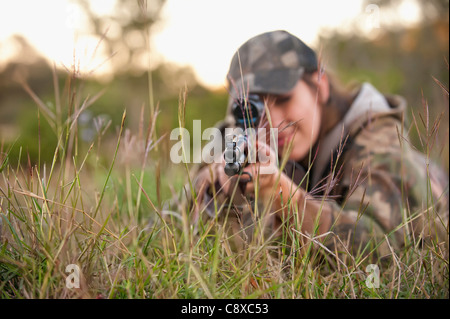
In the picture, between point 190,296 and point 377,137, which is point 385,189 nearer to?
point 377,137

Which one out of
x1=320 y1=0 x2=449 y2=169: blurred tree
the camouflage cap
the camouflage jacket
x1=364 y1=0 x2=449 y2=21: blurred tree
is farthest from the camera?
x1=320 y1=0 x2=449 y2=169: blurred tree

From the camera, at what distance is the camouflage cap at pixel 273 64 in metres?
1.67

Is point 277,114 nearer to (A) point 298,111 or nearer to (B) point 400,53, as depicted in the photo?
(A) point 298,111

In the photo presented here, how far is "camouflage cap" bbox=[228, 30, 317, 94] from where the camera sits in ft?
5.48

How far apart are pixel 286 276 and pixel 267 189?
36cm

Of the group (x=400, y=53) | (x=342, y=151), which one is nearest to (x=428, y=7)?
(x=400, y=53)

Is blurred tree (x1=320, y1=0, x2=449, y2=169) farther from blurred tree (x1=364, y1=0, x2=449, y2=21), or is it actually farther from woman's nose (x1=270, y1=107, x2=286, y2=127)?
woman's nose (x1=270, y1=107, x2=286, y2=127)

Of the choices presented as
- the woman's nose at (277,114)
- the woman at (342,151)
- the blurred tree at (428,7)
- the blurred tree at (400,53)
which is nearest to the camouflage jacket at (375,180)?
the woman at (342,151)

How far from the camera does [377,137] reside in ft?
5.81

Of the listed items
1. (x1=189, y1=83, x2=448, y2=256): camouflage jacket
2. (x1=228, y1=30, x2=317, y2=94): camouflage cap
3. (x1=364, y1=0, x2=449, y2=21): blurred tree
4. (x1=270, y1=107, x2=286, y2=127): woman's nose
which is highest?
(x1=364, y1=0, x2=449, y2=21): blurred tree

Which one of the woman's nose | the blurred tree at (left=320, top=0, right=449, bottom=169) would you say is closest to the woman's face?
the woman's nose

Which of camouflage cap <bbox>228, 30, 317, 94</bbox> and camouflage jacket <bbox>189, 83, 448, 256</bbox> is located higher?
camouflage cap <bbox>228, 30, 317, 94</bbox>

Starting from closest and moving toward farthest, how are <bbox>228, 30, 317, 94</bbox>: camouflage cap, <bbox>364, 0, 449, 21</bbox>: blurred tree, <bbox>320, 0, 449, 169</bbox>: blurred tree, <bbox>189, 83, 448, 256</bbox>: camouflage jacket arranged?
<bbox>189, 83, 448, 256</bbox>: camouflage jacket
<bbox>228, 30, 317, 94</bbox>: camouflage cap
<bbox>364, 0, 449, 21</bbox>: blurred tree
<bbox>320, 0, 449, 169</bbox>: blurred tree

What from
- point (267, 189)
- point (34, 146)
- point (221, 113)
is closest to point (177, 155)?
point (267, 189)
